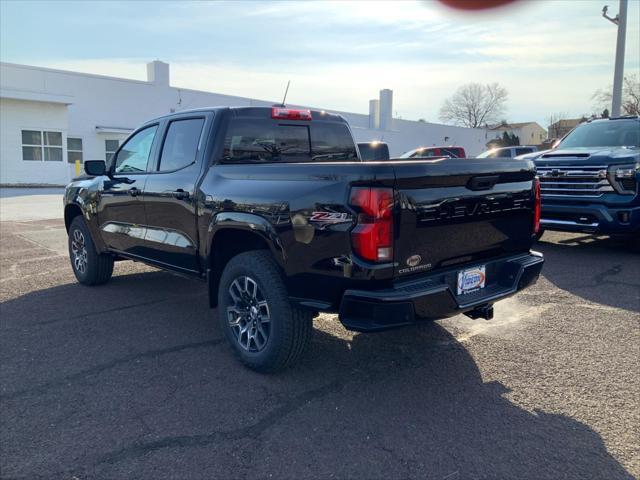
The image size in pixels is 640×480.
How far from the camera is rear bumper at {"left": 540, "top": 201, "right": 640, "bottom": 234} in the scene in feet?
23.9

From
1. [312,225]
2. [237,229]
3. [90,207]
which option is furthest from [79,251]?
[312,225]

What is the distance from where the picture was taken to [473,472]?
2660mm

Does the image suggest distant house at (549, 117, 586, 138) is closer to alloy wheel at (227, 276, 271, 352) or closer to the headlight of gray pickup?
the headlight of gray pickup

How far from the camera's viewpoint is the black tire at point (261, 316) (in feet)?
11.6

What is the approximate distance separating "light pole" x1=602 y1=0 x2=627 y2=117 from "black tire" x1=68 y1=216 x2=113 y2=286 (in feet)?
53.3

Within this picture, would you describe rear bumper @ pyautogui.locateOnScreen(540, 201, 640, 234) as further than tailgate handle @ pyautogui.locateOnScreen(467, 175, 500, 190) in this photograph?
Yes

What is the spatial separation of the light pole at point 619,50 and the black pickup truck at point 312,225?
15418mm

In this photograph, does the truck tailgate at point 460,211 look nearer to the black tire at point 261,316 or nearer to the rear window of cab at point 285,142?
the black tire at point 261,316

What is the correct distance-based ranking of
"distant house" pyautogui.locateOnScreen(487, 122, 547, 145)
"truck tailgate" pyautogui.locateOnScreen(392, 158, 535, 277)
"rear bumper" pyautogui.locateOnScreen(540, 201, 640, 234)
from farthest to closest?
"distant house" pyautogui.locateOnScreen(487, 122, 547, 145)
"rear bumper" pyautogui.locateOnScreen(540, 201, 640, 234)
"truck tailgate" pyautogui.locateOnScreen(392, 158, 535, 277)

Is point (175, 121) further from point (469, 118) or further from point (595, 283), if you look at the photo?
point (469, 118)

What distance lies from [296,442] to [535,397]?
5.43ft

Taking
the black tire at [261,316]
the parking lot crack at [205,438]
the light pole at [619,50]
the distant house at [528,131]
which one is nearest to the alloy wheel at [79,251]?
the black tire at [261,316]

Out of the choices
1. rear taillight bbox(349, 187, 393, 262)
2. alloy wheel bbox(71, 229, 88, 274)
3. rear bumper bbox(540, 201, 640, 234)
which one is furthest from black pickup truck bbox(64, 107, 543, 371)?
rear bumper bbox(540, 201, 640, 234)

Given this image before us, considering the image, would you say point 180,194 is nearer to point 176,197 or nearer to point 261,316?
point 176,197
